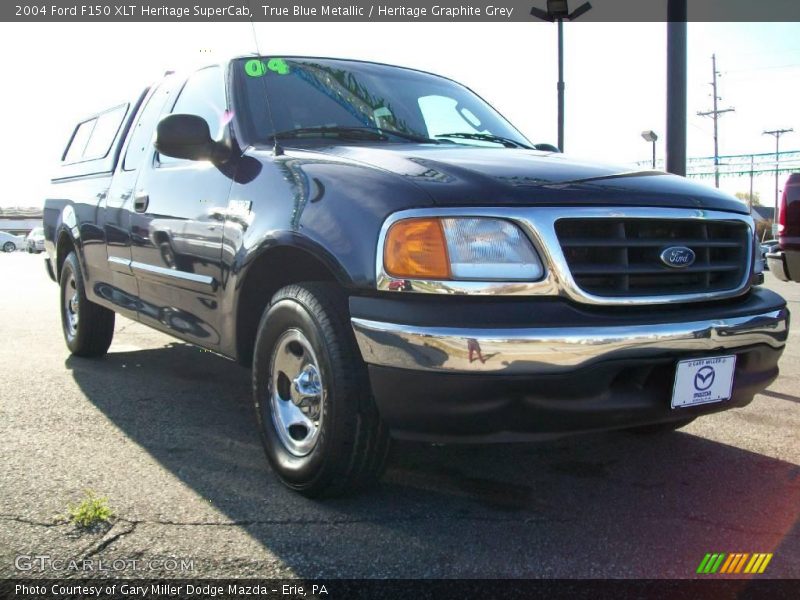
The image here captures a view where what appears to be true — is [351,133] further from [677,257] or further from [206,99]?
[677,257]

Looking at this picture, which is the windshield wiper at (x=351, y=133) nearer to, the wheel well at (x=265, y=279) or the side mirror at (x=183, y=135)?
the side mirror at (x=183, y=135)

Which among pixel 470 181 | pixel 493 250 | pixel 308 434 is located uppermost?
pixel 470 181

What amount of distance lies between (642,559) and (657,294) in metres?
0.87

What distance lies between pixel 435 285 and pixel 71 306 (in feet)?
14.0

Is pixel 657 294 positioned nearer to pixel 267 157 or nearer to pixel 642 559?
pixel 642 559

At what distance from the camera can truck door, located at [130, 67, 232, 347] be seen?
3.38m

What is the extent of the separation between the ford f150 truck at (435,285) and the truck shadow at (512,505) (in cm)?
21

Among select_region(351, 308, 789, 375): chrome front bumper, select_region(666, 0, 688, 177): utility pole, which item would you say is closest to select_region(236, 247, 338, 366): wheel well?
select_region(351, 308, 789, 375): chrome front bumper

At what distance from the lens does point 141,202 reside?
4102 millimetres

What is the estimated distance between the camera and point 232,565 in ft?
7.55

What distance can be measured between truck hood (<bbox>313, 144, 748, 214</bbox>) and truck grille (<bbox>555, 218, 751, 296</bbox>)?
0.08 meters

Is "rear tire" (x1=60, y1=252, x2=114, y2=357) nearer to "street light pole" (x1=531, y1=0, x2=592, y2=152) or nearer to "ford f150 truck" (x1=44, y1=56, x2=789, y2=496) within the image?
"ford f150 truck" (x1=44, y1=56, x2=789, y2=496)

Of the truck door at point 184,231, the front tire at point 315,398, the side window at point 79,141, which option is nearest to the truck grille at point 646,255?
the front tire at point 315,398

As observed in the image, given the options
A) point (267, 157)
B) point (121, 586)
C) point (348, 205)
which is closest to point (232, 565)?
point (121, 586)
